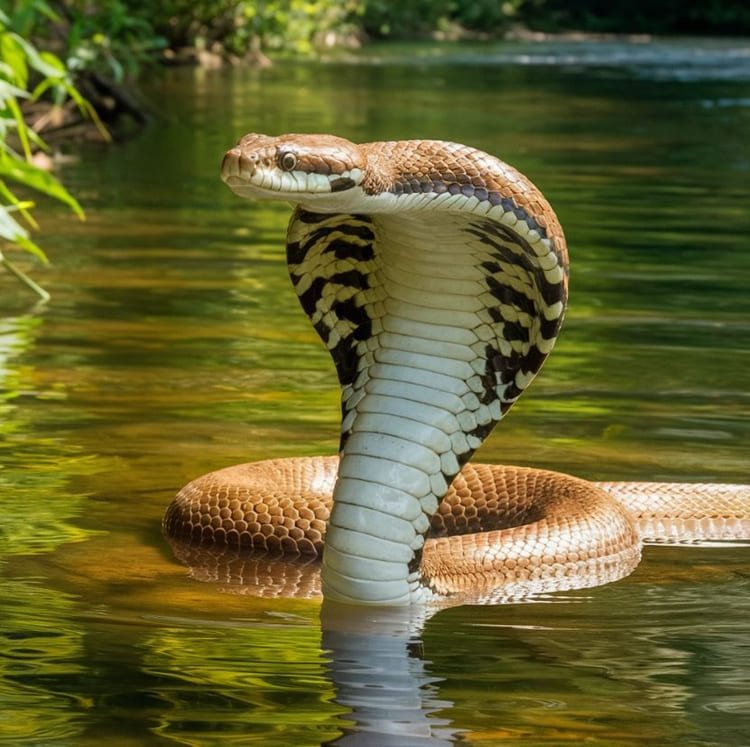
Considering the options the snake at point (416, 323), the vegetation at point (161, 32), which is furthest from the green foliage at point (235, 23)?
the snake at point (416, 323)

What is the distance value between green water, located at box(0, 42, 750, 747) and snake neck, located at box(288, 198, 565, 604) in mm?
170

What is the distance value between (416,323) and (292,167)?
0.84 m

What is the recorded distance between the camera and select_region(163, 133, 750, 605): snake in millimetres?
3592

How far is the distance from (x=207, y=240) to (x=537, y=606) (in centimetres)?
761

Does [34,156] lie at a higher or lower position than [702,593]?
lower

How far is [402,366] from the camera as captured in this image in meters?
4.17

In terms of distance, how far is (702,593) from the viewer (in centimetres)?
453

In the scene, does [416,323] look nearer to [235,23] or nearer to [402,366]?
[402,366]

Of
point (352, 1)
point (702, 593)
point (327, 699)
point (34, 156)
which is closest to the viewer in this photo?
point (327, 699)

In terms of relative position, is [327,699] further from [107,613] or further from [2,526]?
[2,526]

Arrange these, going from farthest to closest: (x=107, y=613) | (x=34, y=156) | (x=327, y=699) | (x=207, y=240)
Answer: (x=34, y=156), (x=207, y=240), (x=107, y=613), (x=327, y=699)

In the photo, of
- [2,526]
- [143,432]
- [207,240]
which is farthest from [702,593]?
[207,240]

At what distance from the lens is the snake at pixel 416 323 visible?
3592 mm

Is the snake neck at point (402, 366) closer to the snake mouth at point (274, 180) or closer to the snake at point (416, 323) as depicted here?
the snake at point (416, 323)
